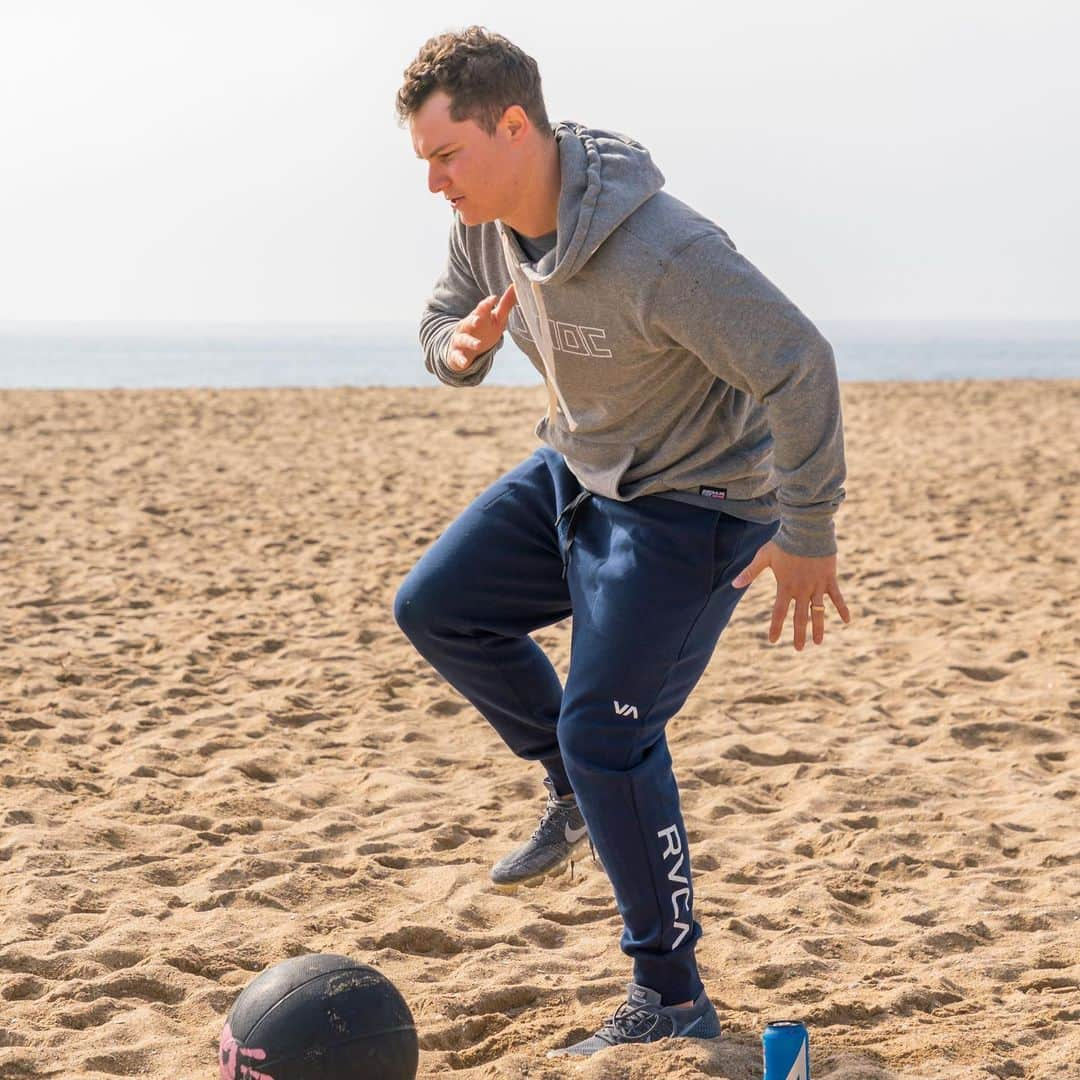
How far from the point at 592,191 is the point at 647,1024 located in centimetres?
183

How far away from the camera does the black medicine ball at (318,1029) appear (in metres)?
2.92

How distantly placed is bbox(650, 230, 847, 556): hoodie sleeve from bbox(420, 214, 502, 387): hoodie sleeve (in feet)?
2.45

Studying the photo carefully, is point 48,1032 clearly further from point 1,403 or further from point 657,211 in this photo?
point 1,403

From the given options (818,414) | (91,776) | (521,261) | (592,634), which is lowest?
(91,776)

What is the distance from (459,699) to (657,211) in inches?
164

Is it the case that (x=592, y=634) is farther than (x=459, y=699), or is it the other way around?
(x=459, y=699)

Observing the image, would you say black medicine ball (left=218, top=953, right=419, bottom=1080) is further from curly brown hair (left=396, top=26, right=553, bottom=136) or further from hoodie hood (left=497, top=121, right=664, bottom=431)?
curly brown hair (left=396, top=26, right=553, bottom=136)

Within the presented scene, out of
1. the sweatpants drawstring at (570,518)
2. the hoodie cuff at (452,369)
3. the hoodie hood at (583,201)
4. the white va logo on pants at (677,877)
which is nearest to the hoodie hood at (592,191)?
the hoodie hood at (583,201)

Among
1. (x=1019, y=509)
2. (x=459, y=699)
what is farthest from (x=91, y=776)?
(x=1019, y=509)

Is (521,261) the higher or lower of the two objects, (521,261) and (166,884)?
the higher

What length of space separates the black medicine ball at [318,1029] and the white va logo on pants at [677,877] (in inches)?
25.0

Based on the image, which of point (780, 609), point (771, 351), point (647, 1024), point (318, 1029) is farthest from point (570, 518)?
point (318, 1029)

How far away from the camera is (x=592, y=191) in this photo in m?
3.07

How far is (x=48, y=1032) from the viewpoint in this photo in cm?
347
